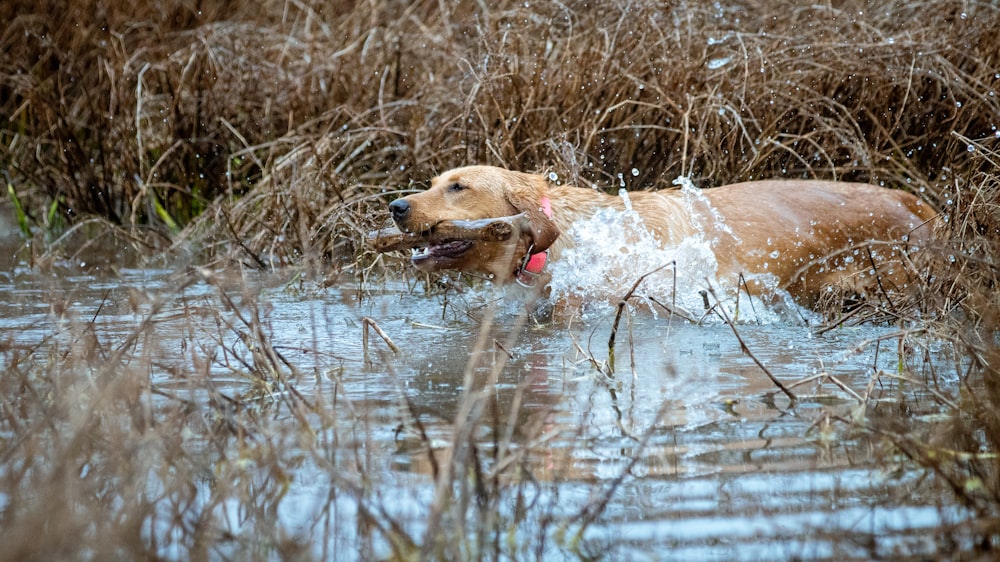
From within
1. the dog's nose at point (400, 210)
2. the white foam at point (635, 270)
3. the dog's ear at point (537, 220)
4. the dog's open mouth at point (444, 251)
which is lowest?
the white foam at point (635, 270)

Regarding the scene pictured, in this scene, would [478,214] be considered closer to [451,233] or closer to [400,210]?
[451,233]

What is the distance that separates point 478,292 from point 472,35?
89.0 inches

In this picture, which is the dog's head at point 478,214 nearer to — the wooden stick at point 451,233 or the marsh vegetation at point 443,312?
the wooden stick at point 451,233

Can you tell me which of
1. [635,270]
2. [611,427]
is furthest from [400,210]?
[611,427]

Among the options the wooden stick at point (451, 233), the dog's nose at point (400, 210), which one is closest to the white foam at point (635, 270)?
the wooden stick at point (451, 233)

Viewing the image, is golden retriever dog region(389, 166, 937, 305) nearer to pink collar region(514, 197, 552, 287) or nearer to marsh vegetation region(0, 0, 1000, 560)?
pink collar region(514, 197, 552, 287)

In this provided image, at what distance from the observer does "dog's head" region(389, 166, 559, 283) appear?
4961 millimetres

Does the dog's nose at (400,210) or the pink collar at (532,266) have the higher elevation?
the dog's nose at (400,210)

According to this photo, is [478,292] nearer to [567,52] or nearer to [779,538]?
[567,52]

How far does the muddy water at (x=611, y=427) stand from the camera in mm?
2512

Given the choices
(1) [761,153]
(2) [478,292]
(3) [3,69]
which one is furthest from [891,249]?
(3) [3,69]

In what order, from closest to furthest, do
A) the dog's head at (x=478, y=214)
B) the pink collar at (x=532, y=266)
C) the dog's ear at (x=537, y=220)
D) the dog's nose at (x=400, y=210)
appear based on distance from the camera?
1. the dog's nose at (x=400, y=210)
2. the dog's head at (x=478, y=214)
3. the dog's ear at (x=537, y=220)
4. the pink collar at (x=532, y=266)

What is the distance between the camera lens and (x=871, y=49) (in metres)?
6.41

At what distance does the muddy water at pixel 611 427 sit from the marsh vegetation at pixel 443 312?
15 millimetres
